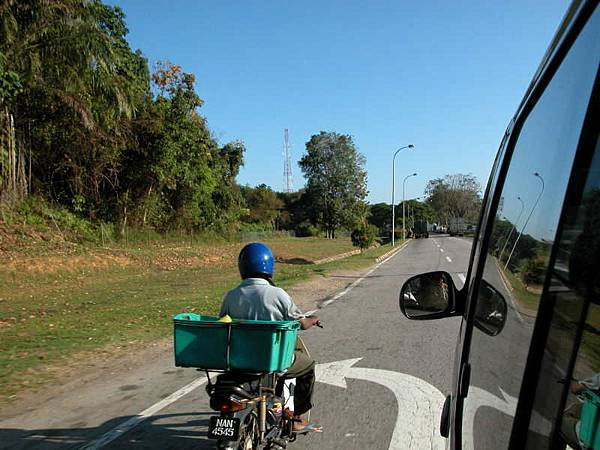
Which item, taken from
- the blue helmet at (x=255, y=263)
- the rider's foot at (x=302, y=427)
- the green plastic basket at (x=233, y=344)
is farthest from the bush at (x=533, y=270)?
the rider's foot at (x=302, y=427)

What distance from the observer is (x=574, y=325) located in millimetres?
1161

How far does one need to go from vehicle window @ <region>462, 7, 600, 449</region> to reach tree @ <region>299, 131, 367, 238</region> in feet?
233

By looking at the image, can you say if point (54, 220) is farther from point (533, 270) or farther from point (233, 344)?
point (533, 270)

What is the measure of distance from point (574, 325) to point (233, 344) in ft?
8.45

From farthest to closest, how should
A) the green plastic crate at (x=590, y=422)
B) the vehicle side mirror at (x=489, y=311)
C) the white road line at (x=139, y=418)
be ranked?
the white road line at (x=139, y=418)
the vehicle side mirror at (x=489, y=311)
the green plastic crate at (x=590, y=422)

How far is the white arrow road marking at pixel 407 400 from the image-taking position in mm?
4352

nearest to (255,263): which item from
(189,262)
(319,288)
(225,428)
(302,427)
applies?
(225,428)

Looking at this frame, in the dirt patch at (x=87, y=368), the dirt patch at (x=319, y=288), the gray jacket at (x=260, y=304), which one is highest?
the gray jacket at (x=260, y=304)

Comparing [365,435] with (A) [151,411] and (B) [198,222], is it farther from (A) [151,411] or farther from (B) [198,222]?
(B) [198,222]

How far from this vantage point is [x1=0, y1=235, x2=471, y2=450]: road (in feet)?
14.8

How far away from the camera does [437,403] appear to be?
5266 millimetres

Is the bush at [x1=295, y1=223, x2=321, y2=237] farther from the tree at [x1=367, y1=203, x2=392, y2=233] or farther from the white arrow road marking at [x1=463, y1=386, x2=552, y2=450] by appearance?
the white arrow road marking at [x1=463, y1=386, x2=552, y2=450]

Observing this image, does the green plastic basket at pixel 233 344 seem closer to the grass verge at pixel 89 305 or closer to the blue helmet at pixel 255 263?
the blue helmet at pixel 255 263

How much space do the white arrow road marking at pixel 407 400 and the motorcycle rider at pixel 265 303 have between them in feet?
2.70
